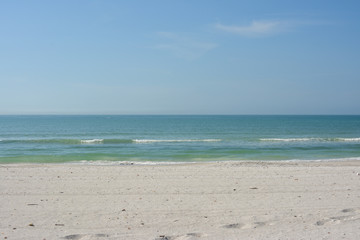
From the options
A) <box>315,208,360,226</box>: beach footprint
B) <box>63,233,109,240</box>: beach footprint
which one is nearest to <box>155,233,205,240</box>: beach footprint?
<box>63,233,109,240</box>: beach footprint

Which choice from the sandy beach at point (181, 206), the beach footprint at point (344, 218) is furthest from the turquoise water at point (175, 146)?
the beach footprint at point (344, 218)

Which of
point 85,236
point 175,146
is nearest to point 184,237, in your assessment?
point 85,236

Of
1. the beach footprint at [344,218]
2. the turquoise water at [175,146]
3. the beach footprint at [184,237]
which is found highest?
the beach footprint at [184,237]

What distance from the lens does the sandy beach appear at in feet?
19.8

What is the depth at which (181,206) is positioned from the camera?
7.82m

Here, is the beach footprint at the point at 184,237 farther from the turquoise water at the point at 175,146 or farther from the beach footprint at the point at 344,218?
the turquoise water at the point at 175,146

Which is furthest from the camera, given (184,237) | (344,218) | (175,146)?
(175,146)

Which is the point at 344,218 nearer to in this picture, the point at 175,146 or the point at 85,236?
the point at 85,236

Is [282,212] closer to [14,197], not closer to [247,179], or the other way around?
[247,179]

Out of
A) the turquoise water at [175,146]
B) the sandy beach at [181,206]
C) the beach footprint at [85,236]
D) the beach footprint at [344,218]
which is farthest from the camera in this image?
the turquoise water at [175,146]

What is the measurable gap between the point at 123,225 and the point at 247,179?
18.9 ft

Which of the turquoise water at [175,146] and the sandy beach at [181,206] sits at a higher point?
the sandy beach at [181,206]

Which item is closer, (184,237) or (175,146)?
(184,237)

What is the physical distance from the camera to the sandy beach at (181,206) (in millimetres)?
6039
